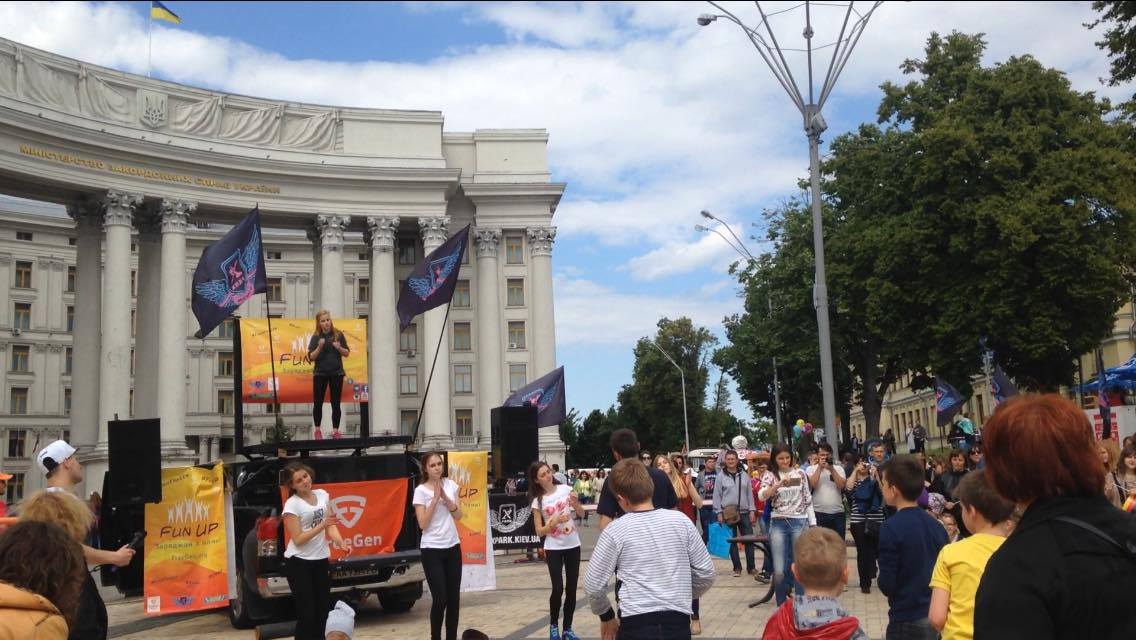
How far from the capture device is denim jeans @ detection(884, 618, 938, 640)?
5.85 m

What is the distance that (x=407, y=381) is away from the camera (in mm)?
64000

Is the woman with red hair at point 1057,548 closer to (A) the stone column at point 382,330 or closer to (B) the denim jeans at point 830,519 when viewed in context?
(B) the denim jeans at point 830,519

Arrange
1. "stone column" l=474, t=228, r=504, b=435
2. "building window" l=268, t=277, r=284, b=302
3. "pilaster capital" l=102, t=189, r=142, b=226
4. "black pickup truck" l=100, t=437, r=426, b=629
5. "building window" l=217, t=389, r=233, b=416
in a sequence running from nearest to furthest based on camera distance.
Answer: "black pickup truck" l=100, t=437, r=426, b=629, "pilaster capital" l=102, t=189, r=142, b=226, "stone column" l=474, t=228, r=504, b=435, "building window" l=217, t=389, r=233, b=416, "building window" l=268, t=277, r=284, b=302

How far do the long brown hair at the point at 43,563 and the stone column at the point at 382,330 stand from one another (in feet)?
173

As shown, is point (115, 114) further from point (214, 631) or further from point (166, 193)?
point (214, 631)

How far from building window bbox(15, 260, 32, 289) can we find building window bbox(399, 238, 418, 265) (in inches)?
957

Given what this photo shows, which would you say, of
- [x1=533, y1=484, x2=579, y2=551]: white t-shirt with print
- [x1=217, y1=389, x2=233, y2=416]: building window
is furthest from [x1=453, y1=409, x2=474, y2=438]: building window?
[x1=533, y1=484, x2=579, y2=551]: white t-shirt with print

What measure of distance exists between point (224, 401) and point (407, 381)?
528 inches

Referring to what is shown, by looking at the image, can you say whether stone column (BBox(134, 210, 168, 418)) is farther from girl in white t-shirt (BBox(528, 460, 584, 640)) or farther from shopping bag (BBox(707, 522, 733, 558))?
girl in white t-shirt (BBox(528, 460, 584, 640))

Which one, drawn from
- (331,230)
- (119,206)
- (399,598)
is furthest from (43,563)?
(331,230)

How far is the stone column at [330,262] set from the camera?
55875mm

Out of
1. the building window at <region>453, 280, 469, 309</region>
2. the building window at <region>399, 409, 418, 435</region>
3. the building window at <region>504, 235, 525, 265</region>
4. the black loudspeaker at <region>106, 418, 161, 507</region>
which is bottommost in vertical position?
the black loudspeaker at <region>106, 418, 161, 507</region>

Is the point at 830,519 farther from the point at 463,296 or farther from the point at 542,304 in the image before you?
the point at 463,296

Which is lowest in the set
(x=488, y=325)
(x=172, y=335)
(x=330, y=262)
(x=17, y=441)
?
(x=17, y=441)
